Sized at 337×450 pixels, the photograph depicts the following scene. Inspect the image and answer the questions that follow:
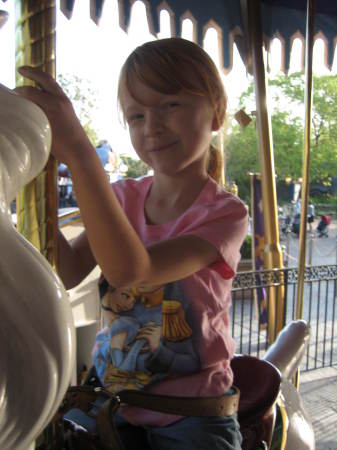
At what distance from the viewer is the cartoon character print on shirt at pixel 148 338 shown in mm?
679

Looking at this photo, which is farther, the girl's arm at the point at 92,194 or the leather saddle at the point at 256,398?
the leather saddle at the point at 256,398

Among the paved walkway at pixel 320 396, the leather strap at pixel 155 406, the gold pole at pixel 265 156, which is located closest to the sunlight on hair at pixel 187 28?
the gold pole at pixel 265 156

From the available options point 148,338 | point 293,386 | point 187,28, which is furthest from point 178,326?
point 187,28

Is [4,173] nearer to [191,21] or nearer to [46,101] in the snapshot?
[46,101]

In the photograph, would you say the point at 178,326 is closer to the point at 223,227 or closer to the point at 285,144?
the point at 223,227

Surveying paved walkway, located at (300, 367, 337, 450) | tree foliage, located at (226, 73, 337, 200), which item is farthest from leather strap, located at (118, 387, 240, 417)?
tree foliage, located at (226, 73, 337, 200)

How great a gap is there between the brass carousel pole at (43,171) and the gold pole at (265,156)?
1.47 metres

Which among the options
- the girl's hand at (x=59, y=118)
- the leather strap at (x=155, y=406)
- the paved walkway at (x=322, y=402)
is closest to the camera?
the girl's hand at (x=59, y=118)

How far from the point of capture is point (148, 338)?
680 mm

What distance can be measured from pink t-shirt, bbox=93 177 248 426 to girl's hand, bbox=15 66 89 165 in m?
0.24

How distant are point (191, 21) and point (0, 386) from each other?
1779 millimetres

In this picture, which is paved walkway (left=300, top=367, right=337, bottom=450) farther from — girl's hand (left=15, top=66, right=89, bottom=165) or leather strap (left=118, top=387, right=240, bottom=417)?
girl's hand (left=15, top=66, right=89, bottom=165)

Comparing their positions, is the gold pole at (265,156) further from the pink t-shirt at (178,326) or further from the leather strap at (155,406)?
the leather strap at (155,406)

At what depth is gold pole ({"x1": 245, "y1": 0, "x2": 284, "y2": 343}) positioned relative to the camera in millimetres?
1998
